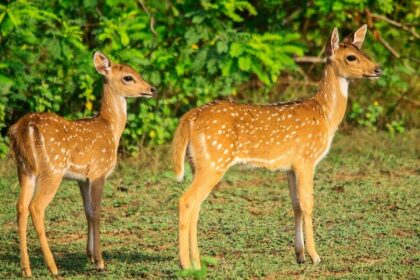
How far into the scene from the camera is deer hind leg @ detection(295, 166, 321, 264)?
25.3 feet

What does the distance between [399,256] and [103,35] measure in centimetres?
492

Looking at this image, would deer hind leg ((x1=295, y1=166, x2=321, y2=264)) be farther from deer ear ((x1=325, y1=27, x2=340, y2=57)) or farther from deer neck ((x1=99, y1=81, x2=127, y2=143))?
deer neck ((x1=99, y1=81, x2=127, y2=143))

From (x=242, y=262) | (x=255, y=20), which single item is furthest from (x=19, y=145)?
(x=255, y=20)

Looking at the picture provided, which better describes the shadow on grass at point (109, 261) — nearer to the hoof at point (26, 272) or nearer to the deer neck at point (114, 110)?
the hoof at point (26, 272)

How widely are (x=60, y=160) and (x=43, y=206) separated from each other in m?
0.40

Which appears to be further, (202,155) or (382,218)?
(382,218)

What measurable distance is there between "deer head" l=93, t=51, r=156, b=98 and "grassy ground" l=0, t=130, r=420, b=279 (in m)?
1.25

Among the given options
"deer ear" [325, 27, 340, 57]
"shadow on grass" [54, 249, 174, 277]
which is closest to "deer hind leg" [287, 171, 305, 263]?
"shadow on grass" [54, 249, 174, 277]

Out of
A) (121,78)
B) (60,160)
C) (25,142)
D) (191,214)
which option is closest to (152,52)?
(121,78)

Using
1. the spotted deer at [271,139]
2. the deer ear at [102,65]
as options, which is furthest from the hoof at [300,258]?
the deer ear at [102,65]

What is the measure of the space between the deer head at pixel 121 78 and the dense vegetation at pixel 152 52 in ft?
7.41

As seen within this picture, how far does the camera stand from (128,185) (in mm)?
10820

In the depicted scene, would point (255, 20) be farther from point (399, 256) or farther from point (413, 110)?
point (399, 256)

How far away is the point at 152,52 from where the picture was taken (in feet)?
39.4
